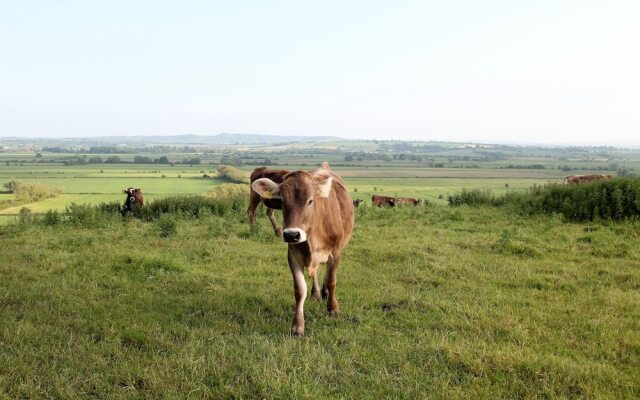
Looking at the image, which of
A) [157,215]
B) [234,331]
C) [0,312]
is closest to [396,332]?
[234,331]

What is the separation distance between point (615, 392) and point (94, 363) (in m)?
4.97

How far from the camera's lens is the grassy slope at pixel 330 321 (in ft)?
14.4

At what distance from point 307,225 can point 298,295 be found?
1002 millimetres

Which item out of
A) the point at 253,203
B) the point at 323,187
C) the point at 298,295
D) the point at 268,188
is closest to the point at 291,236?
the point at 268,188

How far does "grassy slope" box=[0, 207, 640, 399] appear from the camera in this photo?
14.4 ft

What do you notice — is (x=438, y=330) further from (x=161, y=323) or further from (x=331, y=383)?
(x=161, y=323)

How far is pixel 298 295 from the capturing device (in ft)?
19.6

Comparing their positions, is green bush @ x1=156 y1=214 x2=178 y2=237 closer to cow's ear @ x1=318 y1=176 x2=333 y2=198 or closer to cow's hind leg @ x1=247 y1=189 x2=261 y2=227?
cow's hind leg @ x1=247 y1=189 x2=261 y2=227

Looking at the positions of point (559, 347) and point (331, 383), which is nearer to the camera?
point (331, 383)

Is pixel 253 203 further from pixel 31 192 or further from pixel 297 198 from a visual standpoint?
pixel 31 192

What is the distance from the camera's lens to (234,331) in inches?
230

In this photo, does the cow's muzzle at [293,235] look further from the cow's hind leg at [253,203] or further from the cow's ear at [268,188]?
the cow's hind leg at [253,203]

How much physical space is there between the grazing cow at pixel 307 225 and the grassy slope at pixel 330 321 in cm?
58

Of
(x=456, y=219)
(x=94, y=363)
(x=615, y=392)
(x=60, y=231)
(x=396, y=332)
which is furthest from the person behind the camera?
(x=456, y=219)
